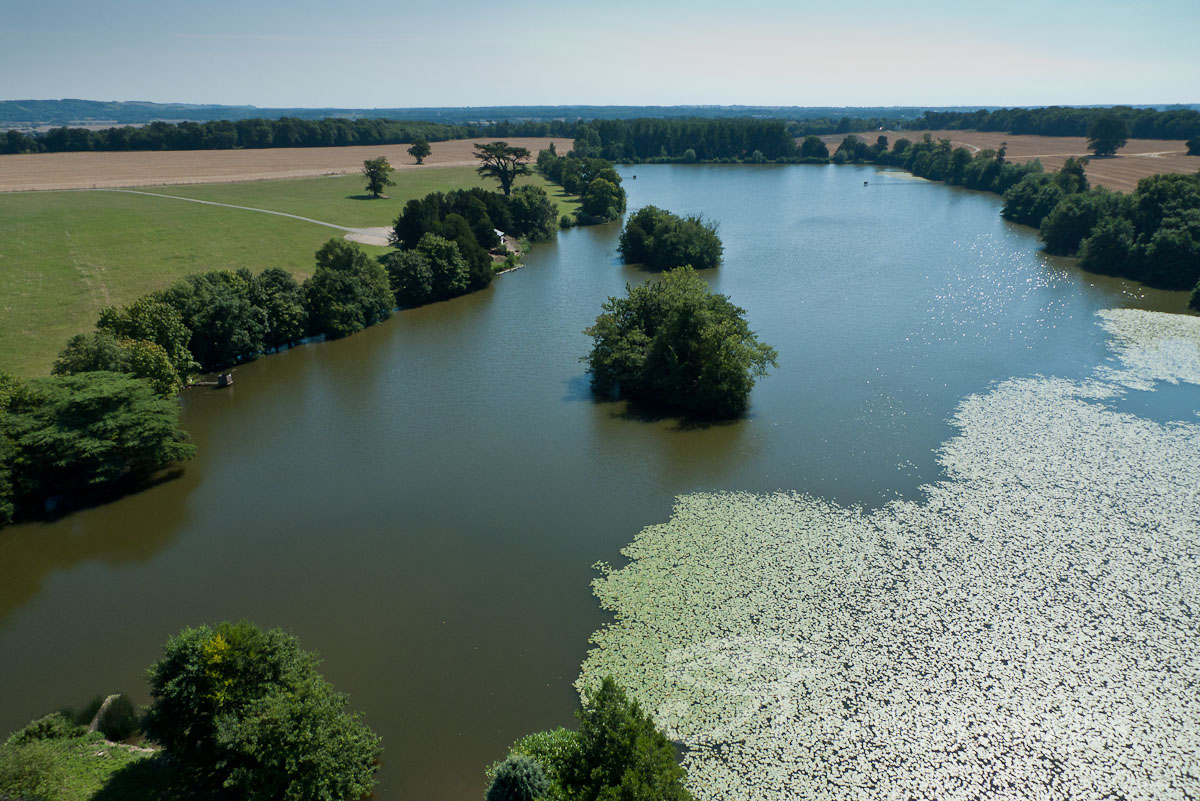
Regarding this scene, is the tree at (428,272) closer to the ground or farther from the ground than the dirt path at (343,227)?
closer to the ground

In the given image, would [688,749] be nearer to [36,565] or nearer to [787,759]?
[787,759]

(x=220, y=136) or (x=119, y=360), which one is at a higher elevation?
(x=220, y=136)

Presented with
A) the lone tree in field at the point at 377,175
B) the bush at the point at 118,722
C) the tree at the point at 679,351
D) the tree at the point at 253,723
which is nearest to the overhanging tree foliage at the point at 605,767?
the tree at the point at 253,723

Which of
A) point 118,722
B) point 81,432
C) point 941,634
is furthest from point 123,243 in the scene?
point 941,634

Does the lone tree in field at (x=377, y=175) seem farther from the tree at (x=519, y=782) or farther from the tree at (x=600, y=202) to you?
the tree at (x=519, y=782)

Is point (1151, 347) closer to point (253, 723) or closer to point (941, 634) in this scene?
point (941, 634)

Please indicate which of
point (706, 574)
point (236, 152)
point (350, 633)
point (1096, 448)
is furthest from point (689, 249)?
point (236, 152)
